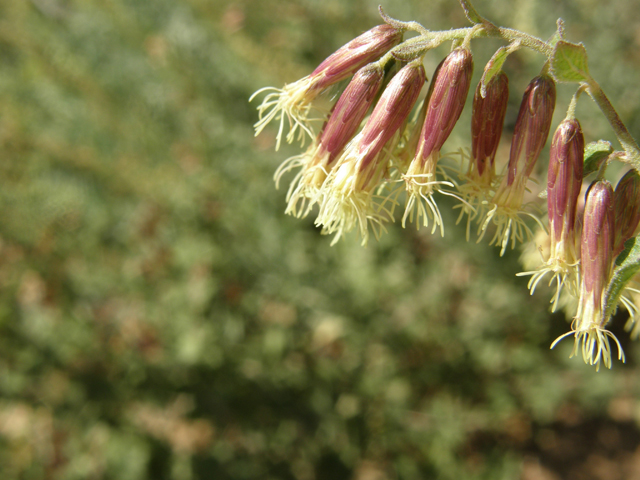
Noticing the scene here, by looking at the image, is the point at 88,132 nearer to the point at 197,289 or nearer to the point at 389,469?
the point at 197,289

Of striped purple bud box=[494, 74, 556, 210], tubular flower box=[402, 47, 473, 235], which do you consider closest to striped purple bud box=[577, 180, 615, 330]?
striped purple bud box=[494, 74, 556, 210]

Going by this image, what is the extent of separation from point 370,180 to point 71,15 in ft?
10.4

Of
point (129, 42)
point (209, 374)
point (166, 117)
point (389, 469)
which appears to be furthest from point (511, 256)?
point (129, 42)

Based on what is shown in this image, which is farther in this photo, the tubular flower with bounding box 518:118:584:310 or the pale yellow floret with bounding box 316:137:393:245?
the pale yellow floret with bounding box 316:137:393:245

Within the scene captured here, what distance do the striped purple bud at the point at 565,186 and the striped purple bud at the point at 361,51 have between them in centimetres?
39

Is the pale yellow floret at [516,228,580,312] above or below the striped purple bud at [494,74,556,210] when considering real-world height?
below

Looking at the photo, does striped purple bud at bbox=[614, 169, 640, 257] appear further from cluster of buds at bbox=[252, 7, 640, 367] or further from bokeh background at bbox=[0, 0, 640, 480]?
bokeh background at bbox=[0, 0, 640, 480]

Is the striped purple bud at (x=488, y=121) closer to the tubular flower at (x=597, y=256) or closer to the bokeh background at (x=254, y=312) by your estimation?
the tubular flower at (x=597, y=256)

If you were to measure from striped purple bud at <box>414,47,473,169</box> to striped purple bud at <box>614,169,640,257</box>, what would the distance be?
336 millimetres

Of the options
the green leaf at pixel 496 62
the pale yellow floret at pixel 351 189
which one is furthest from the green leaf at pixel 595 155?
the pale yellow floret at pixel 351 189

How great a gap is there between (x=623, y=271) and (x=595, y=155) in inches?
9.6

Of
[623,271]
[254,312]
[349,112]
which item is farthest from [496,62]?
[254,312]

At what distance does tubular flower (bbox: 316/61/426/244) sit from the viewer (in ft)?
2.97

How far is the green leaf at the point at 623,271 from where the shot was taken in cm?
78
